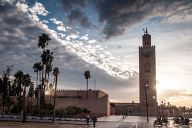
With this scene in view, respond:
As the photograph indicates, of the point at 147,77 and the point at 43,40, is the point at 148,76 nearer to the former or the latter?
the point at 147,77

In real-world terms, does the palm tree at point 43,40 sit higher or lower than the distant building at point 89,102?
higher

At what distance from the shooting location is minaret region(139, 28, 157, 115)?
10531 cm

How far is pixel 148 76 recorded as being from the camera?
10750 centimetres

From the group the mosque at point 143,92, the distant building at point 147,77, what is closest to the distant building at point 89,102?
the mosque at point 143,92

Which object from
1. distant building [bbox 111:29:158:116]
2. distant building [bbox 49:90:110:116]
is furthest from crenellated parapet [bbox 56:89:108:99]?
distant building [bbox 111:29:158:116]

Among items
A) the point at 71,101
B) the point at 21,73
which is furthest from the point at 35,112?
the point at 21,73

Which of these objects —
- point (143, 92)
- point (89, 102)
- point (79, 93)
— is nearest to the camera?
point (89, 102)

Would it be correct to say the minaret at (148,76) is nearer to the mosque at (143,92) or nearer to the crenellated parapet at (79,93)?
the mosque at (143,92)

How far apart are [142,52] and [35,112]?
178 ft

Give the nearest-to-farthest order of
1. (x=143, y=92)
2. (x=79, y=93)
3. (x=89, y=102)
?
1. (x=89, y=102)
2. (x=79, y=93)
3. (x=143, y=92)

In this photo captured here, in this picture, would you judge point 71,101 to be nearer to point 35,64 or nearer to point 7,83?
point 35,64

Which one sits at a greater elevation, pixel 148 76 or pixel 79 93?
pixel 148 76

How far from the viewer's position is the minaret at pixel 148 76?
346ft

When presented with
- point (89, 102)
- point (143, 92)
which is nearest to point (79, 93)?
point (89, 102)
